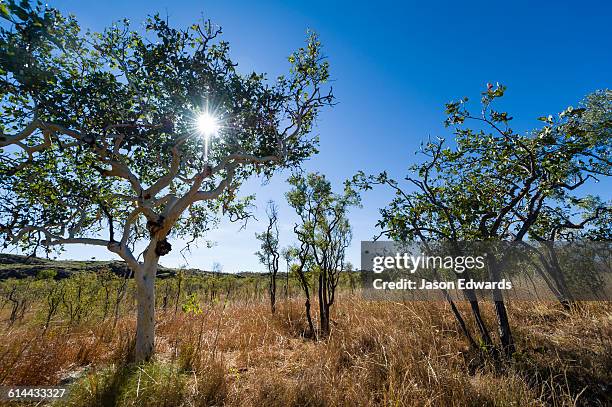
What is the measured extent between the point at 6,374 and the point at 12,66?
5.03 m

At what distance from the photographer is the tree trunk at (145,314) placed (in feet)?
18.3

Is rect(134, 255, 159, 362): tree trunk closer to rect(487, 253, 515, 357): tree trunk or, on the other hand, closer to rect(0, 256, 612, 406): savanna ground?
rect(0, 256, 612, 406): savanna ground

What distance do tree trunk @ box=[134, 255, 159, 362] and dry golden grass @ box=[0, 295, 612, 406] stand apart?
1.90 feet

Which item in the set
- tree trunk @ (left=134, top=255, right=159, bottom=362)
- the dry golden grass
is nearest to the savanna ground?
the dry golden grass

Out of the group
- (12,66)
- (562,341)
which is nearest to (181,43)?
(12,66)

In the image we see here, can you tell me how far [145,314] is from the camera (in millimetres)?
5699

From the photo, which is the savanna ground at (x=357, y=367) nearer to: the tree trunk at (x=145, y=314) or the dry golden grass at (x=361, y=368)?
the dry golden grass at (x=361, y=368)

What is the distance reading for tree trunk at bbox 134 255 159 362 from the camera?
18.3ft

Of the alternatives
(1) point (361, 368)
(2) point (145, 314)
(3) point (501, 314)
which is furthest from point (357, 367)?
(2) point (145, 314)

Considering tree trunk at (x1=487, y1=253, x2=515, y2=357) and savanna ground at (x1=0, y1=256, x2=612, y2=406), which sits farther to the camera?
tree trunk at (x1=487, y1=253, x2=515, y2=357)

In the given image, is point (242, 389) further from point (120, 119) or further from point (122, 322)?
point (122, 322)

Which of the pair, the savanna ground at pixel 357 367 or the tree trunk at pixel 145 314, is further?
the tree trunk at pixel 145 314

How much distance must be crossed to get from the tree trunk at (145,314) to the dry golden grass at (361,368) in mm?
578

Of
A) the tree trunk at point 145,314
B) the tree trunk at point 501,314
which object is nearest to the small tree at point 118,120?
the tree trunk at point 145,314
